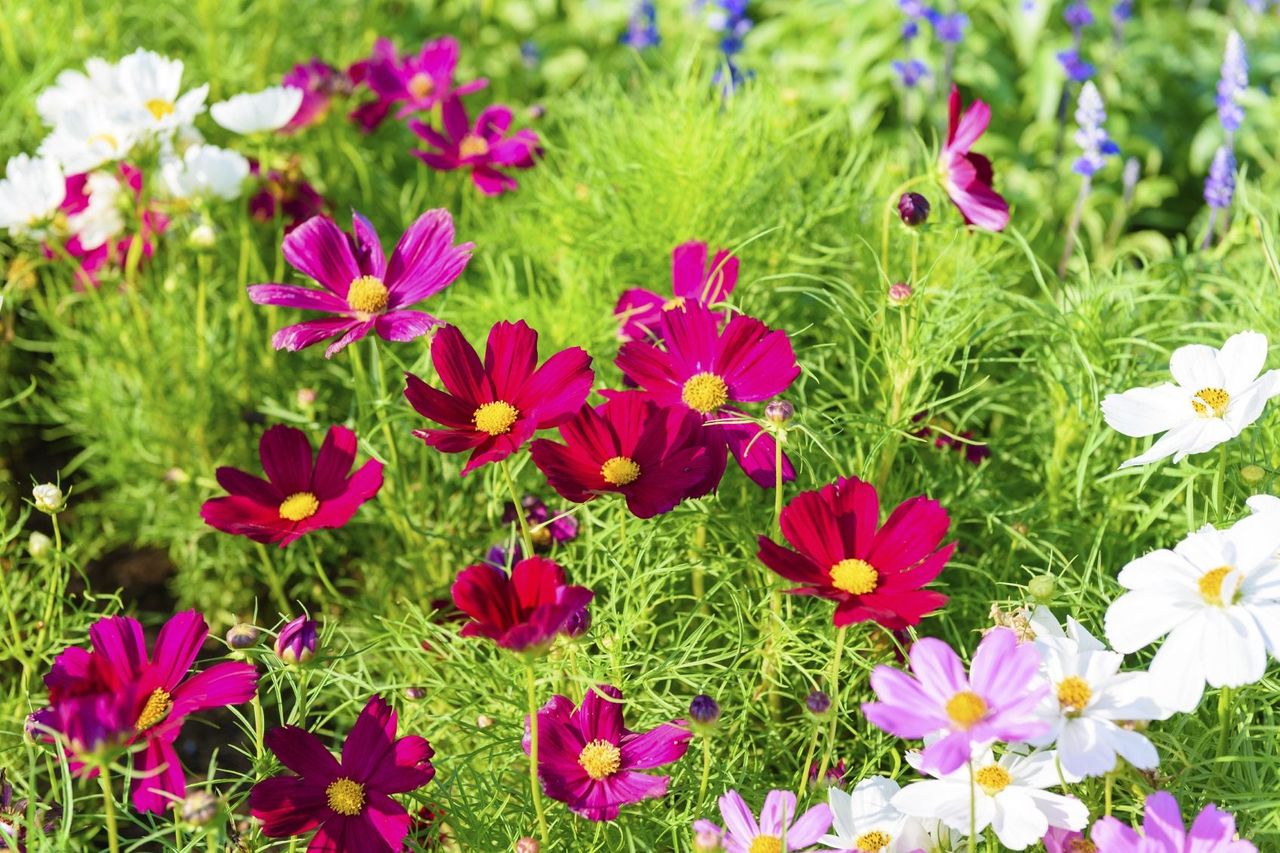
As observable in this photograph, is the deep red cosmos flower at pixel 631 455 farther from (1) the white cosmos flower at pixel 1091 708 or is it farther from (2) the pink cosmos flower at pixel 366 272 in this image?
(1) the white cosmos flower at pixel 1091 708

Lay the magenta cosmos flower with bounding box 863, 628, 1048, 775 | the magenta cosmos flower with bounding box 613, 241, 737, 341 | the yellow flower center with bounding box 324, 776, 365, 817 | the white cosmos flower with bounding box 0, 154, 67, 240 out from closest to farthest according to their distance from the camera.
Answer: the magenta cosmos flower with bounding box 863, 628, 1048, 775
the yellow flower center with bounding box 324, 776, 365, 817
the magenta cosmos flower with bounding box 613, 241, 737, 341
the white cosmos flower with bounding box 0, 154, 67, 240

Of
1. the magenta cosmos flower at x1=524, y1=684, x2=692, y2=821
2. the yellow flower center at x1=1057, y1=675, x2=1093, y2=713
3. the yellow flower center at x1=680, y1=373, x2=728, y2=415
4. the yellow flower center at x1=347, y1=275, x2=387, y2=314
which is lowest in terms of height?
the magenta cosmos flower at x1=524, y1=684, x2=692, y2=821

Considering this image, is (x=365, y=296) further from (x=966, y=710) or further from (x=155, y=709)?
(x=966, y=710)

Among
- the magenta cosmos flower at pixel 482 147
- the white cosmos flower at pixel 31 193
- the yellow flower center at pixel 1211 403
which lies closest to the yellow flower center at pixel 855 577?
the yellow flower center at pixel 1211 403

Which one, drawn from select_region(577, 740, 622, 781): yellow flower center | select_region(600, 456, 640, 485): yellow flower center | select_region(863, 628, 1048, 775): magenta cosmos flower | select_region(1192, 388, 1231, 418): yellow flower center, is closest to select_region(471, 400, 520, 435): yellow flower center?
select_region(600, 456, 640, 485): yellow flower center

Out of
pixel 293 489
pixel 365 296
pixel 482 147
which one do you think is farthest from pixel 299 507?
pixel 482 147

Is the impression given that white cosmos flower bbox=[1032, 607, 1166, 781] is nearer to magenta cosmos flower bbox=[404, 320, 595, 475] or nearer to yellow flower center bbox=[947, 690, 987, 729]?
yellow flower center bbox=[947, 690, 987, 729]
